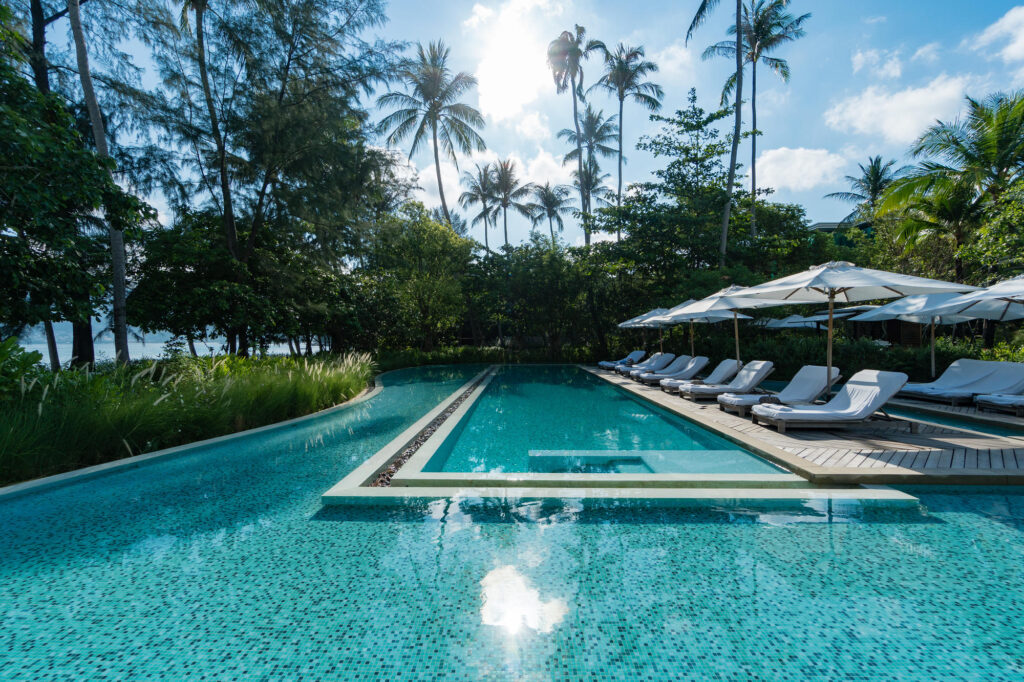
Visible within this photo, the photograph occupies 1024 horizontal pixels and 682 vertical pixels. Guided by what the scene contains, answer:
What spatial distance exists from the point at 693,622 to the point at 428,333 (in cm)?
2033

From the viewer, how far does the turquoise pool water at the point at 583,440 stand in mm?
5004

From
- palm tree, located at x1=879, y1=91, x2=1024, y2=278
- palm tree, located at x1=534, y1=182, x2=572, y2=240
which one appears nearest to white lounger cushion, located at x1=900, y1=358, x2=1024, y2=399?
palm tree, located at x1=879, y1=91, x2=1024, y2=278

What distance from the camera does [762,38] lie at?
63.2 ft

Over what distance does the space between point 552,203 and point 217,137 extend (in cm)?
2392

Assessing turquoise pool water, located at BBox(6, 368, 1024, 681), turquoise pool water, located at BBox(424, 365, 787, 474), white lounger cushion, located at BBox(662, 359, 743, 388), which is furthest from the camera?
white lounger cushion, located at BBox(662, 359, 743, 388)

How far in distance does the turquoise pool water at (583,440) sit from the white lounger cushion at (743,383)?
0.84 meters

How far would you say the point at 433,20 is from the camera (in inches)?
388

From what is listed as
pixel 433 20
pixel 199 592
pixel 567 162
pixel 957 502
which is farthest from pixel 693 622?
pixel 567 162

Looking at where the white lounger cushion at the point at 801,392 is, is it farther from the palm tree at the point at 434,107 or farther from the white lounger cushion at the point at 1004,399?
the palm tree at the point at 434,107

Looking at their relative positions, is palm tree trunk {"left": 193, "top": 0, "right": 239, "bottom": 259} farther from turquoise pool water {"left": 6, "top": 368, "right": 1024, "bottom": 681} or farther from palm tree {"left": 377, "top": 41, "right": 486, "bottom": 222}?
palm tree {"left": 377, "top": 41, "right": 486, "bottom": 222}

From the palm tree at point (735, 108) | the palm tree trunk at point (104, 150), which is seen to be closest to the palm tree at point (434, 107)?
the palm tree at point (735, 108)

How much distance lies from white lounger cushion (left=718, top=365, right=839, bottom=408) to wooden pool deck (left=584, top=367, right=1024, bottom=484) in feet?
1.31

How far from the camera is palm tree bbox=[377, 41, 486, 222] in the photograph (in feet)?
71.1

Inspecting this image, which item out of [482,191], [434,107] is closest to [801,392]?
[434,107]
